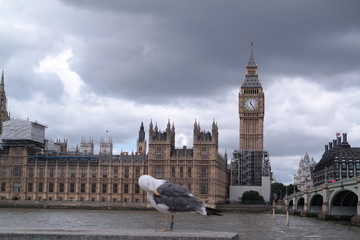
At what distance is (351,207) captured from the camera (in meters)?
72.4

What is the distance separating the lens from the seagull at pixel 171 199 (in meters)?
19.9

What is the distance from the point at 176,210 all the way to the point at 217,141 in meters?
92.9

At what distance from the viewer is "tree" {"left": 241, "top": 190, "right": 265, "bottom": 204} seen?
11306 cm

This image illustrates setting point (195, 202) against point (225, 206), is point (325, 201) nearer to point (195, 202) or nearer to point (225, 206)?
point (225, 206)

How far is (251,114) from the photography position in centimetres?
13550

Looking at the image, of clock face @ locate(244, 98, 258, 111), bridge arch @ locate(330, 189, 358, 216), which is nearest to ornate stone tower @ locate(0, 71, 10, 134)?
clock face @ locate(244, 98, 258, 111)

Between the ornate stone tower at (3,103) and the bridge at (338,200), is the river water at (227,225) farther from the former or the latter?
the ornate stone tower at (3,103)

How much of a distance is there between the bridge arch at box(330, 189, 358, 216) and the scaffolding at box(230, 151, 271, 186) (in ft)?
165

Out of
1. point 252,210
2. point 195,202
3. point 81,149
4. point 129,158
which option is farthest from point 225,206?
point 195,202

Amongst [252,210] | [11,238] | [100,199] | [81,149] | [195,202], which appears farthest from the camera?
[81,149]

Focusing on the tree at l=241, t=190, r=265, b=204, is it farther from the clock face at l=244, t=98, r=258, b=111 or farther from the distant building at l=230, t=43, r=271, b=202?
the clock face at l=244, t=98, r=258, b=111

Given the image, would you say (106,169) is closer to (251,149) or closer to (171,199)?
(251,149)

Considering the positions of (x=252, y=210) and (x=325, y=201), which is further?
(x=252, y=210)

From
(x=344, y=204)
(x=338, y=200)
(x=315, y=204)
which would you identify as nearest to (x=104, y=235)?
(x=338, y=200)
